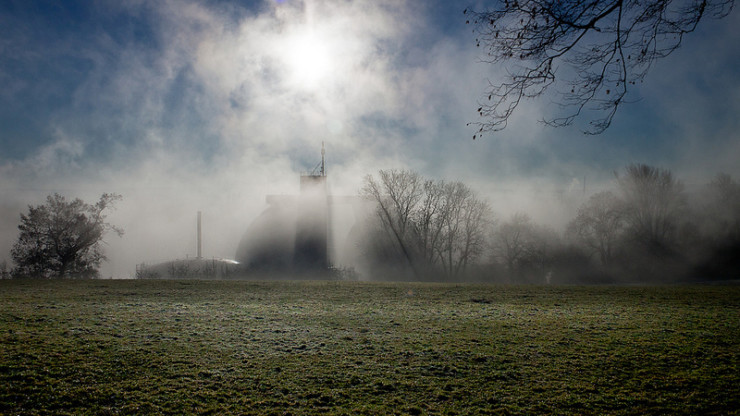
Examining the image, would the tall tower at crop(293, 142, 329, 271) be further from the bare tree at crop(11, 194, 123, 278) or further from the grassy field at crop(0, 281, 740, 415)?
the grassy field at crop(0, 281, 740, 415)

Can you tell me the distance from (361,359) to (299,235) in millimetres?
42423

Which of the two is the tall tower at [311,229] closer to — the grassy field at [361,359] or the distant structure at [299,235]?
the distant structure at [299,235]

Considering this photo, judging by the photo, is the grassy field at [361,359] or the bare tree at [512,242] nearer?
the grassy field at [361,359]

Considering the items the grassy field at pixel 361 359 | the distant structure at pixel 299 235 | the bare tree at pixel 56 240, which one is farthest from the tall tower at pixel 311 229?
the grassy field at pixel 361 359

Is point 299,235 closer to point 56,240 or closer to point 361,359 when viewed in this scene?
point 56,240

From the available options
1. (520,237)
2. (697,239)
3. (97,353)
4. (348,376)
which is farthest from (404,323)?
(697,239)

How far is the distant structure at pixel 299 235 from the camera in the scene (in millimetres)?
46625

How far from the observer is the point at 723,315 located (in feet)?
30.8

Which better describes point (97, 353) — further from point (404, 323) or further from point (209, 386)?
point (404, 323)

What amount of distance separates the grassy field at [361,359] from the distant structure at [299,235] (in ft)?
120

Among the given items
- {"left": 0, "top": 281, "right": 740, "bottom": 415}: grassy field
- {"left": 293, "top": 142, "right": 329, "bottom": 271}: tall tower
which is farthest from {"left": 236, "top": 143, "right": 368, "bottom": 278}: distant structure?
{"left": 0, "top": 281, "right": 740, "bottom": 415}: grassy field

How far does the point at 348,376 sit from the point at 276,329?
2747 millimetres

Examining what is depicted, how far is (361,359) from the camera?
19.4ft

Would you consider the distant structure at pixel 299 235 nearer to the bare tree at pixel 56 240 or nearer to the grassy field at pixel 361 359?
the bare tree at pixel 56 240
